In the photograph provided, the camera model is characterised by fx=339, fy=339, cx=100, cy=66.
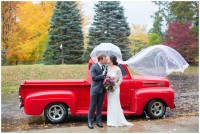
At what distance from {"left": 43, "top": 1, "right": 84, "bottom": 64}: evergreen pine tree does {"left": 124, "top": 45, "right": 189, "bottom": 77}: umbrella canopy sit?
25954 millimetres

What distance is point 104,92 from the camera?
8.08 meters

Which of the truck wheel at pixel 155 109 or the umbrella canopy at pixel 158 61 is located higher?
the umbrella canopy at pixel 158 61

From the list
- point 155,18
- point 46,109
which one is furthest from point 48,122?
point 155,18

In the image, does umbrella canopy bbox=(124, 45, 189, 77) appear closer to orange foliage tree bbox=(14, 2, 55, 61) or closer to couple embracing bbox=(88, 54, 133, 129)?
couple embracing bbox=(88, 54, 133, 129)

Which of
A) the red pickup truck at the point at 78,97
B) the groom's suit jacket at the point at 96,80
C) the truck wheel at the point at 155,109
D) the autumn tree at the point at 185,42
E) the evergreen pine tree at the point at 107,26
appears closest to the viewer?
the groom's suit jacket at the point at 96,80

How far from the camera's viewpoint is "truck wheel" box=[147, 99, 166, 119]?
910cm

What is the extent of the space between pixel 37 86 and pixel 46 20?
2955 centimetres

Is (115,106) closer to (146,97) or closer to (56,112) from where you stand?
(146,97)

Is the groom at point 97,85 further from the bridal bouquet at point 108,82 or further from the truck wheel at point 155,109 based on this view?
the truck wheel at point 155,109

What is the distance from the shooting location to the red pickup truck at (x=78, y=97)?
8.60 meters

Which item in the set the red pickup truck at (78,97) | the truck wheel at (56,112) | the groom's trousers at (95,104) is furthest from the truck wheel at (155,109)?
the truck wheel at (56,112)

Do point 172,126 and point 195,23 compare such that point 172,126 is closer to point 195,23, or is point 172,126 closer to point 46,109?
point 46,109

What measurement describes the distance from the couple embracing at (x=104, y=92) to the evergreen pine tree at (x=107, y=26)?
27.2 metres

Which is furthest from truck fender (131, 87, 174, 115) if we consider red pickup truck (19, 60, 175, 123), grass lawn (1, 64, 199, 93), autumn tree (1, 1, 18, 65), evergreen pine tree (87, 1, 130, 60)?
autumn tree (1, 1, 18, 65)
